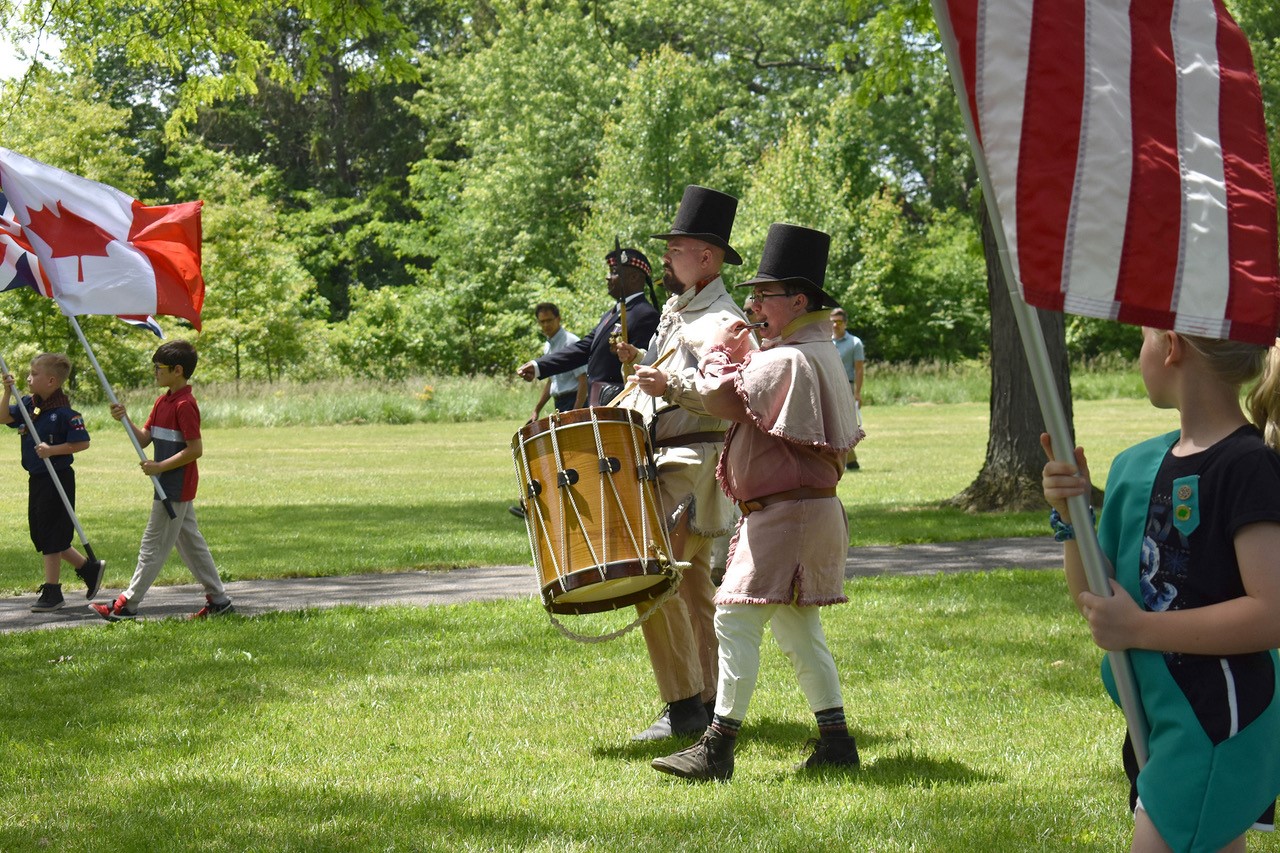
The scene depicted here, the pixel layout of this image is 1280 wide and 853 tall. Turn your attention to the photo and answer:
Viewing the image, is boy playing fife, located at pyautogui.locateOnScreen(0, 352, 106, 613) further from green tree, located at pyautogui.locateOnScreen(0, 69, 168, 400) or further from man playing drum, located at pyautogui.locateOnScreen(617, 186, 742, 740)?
green tree, located at pyautogui.locateOnScreen(0, 69, 168, 400)

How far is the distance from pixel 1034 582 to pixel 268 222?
4141 centimetres

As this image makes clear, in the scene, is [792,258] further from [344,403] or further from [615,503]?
[344,403]

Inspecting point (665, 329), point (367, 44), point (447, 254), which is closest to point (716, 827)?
point (665, 329)

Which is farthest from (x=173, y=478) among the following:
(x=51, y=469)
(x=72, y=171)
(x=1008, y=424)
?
(x=72, y=171)

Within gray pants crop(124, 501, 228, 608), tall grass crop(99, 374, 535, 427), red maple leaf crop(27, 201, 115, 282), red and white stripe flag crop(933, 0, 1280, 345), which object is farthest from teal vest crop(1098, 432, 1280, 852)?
tall grass crop(99, 374, 535, 427)

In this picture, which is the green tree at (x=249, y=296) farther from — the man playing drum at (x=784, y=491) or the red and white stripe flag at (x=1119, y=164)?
the red and white stripe flag at (x=1119, y=164)

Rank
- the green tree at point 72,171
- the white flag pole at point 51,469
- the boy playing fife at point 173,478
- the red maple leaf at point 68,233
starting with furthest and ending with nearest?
the green tree at point 72,171, the white flag pole at point 51,469, the red maple leaf at point 68,233, the boy playing fife at point 173,478

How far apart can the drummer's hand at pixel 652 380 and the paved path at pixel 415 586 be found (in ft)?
16.4

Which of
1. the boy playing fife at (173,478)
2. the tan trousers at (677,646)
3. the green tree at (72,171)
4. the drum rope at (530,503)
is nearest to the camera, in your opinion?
the drum rope at (530,503)

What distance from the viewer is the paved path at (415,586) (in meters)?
10.4

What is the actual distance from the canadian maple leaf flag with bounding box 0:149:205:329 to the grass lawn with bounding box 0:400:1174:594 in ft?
8.38

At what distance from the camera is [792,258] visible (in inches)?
234

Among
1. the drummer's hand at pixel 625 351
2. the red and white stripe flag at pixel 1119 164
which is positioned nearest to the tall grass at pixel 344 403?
the drummer's hand at pixel 625 351

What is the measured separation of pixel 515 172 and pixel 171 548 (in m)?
44.7
